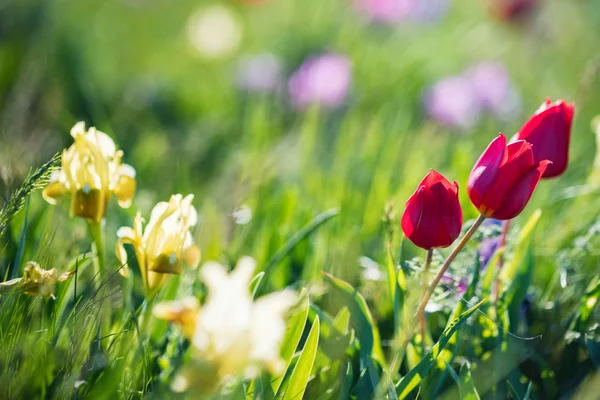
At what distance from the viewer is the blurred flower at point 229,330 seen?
0.57 meters

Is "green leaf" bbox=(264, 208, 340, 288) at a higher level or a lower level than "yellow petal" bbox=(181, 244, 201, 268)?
higher

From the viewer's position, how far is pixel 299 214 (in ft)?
4.36

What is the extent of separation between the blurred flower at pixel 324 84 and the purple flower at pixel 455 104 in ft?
0.99

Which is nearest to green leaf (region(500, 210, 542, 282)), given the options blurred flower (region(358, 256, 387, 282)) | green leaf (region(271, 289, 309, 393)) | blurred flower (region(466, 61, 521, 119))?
blurred flower (region(358, 256, 387, 282))

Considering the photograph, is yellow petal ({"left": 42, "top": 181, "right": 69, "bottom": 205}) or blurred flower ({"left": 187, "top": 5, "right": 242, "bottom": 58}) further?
blurred flower ({"left": 187, "top": 5, "right": 242, "bottom": 58})

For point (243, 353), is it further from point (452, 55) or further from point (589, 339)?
point (452, 55)

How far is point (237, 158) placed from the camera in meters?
1.97

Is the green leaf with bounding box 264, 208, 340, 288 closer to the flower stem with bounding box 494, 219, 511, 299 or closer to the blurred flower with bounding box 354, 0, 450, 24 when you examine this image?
the flower stem with bounding box 494, 219, 511, 299

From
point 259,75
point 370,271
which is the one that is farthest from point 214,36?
point 370,271

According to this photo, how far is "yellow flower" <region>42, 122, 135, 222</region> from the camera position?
825 mm

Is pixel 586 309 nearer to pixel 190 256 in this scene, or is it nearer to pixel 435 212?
pixel 435 212

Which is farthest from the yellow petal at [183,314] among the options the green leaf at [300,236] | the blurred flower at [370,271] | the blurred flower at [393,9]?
the blurred flower at [393,9]

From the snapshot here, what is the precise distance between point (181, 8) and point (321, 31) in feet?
3.82

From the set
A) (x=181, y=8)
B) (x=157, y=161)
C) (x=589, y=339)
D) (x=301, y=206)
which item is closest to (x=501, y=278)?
(x=589, y=339)
